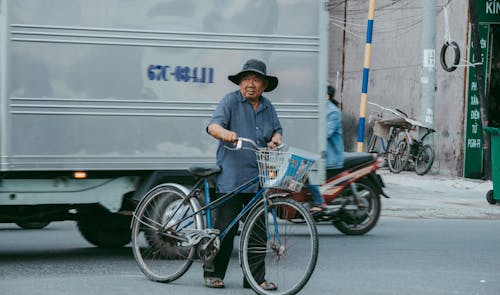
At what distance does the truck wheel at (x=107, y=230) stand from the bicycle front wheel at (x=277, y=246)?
284 cm

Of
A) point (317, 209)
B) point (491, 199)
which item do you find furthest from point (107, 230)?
point (491, 199)

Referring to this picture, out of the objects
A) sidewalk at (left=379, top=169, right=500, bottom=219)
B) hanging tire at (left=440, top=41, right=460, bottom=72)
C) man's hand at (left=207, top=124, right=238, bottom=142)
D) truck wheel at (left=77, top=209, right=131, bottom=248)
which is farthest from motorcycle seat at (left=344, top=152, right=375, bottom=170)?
hanging tire at (left=440, top=41, right=460, bottom=72)

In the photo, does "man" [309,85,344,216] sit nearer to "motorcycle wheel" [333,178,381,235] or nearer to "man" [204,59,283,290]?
"motorcycle wheel" [333,178,381,235]

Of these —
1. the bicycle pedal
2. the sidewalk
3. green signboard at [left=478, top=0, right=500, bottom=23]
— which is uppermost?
green signboard at [left=478, top=0, right=500, bottom=23]

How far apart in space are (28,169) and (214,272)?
206 centimetres

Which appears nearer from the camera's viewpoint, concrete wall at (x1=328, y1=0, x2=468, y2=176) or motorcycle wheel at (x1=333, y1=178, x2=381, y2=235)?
motorcycle wheel at (x1=333, y1=178, x2=381, y2=235)

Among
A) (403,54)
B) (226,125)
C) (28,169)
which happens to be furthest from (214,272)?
(403,54)

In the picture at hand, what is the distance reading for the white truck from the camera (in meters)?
9.18

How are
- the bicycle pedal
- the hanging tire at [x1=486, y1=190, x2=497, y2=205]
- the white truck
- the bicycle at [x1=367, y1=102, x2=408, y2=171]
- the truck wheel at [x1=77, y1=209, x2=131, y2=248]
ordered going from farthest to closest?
the bicycle at [x1=367, y1=102, x2=408, y2=171]
the hanging tire at [x1=486, y1=190, x2=497, y2=205]
the truck wheel at [x1=77, y1=209, x2=131, y2=248]
the white truck
the bicycle pedal

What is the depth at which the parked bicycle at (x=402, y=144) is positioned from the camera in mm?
23047

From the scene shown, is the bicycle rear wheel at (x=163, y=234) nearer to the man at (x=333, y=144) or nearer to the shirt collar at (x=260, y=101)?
the shirt collar at (x=260, y=101)

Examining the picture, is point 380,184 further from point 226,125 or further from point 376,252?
point 226,125

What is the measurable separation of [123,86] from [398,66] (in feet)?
63.1

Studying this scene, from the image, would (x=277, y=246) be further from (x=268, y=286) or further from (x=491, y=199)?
(x=491, y=199)
